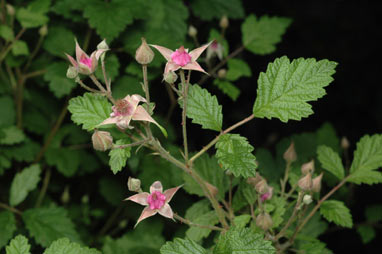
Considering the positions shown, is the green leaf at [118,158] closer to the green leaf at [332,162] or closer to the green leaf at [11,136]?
the green leaf at [332,162]

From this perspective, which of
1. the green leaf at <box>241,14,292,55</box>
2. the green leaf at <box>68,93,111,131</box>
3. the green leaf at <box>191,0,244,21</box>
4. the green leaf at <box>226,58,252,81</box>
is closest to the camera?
the green leaf at <box>68,93,111,131</box>

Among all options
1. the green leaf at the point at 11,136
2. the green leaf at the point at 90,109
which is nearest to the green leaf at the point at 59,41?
the green leaf at the point at 11,136

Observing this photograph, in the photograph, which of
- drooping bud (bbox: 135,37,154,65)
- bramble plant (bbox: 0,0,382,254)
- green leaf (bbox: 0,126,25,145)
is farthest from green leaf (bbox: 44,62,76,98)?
drooping bud (bbox: 135,37,154,65)

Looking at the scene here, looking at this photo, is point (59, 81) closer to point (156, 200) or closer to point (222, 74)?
point (222, 74)

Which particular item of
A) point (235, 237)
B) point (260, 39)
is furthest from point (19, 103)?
point (235, 237)

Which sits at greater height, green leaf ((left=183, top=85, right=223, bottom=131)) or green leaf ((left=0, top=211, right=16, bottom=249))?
green leaf ((left=183, top=85, right=223, bottom=131))

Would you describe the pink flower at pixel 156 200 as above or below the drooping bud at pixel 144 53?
below

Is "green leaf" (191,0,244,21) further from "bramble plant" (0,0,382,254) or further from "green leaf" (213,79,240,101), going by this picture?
"green leaf" (213,79,240,101)
